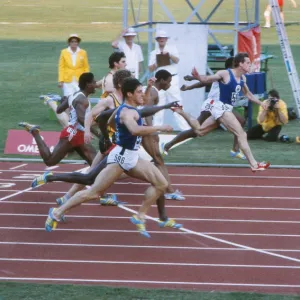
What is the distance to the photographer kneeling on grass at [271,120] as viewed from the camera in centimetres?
1912

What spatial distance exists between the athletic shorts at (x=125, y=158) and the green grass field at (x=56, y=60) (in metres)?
2.19

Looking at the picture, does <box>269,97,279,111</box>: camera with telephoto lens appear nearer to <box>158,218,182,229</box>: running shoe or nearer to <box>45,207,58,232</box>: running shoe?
<box>158,218,182,229</box>: running shoe

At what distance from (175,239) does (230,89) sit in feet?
15.4

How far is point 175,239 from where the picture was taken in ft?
40.8

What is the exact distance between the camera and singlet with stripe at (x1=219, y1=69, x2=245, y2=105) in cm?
1659

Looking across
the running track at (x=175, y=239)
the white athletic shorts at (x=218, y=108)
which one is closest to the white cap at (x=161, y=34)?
the white athletic shorts at (x=218, y=108)

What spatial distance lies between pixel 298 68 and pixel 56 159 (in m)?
17.2

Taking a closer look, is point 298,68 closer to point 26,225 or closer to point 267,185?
point 267,185

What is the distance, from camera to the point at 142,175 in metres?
12.1

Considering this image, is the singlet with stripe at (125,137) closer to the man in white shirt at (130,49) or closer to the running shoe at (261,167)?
the running shoe at (261,167)

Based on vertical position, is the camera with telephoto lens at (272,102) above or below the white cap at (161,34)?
below

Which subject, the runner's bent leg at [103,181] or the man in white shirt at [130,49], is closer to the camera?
the runner's bent leg at [103,181]

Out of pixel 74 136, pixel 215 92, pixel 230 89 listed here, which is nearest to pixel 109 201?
pixel 74 136

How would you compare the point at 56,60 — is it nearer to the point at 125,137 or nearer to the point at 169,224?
the point at 169,224
